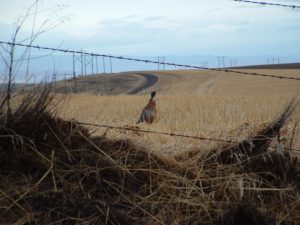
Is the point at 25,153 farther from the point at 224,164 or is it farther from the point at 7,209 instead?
the point at 224,164

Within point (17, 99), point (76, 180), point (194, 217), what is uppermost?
point (17, 99)

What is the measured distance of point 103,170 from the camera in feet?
14.2

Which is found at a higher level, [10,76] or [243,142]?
[10,76]

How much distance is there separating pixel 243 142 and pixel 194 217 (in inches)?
37.3

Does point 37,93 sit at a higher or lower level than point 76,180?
higher

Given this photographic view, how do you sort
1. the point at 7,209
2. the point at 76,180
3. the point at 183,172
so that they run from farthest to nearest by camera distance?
the point at 183,172
the point at 76,180
the point at 7,209

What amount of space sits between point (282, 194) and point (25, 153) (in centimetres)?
220

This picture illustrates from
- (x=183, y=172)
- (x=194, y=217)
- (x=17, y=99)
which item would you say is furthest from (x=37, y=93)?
(x=194, y=217)

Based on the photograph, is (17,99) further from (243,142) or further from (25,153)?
(243,142)

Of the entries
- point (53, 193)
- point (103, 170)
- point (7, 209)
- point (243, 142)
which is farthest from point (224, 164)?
point (7, 209)

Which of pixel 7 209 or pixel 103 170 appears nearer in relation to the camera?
pixel 7 209

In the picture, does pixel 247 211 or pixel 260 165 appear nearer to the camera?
pixel 247 211

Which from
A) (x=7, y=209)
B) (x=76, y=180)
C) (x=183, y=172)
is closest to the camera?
(x=7, y=209)

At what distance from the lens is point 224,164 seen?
15.1 feet
